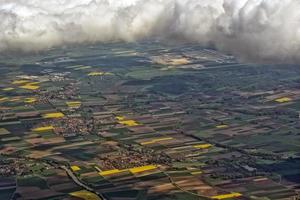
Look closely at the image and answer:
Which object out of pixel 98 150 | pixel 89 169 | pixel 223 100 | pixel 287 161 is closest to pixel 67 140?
pixel 98 150

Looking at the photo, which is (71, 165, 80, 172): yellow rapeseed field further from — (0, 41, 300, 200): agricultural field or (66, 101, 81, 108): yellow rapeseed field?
(66, 101, 81, 108): yellow rapeseed field

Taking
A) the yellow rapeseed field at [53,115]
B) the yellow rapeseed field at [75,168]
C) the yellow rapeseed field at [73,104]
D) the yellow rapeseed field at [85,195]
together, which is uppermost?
the yellow rapeseed field at [85,195]

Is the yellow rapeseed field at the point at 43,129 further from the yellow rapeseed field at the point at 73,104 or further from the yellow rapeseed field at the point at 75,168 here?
the yellow rapeseed field at the point at 75,168

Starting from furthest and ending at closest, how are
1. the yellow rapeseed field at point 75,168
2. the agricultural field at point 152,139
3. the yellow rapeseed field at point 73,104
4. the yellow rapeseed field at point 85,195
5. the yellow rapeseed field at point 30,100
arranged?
1. the yellow rapeseed field at point 30,100
2. the yellow rapeseed field at point 73,104
3. the yellow rapeseed field at point 75,168
4. the agricultural field at point 152,139
5. the yellow rapeseed field at point 85,195

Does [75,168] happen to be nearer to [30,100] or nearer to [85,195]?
[85,195]

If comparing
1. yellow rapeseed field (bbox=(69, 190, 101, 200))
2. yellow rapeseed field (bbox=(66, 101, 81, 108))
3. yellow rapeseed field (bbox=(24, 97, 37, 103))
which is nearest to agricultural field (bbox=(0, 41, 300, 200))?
yellow rapeseed field (bbox=(69, 190, 101, 200))

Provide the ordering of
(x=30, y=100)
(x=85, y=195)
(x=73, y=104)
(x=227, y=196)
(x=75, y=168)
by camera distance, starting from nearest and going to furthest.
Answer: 1. (x=227, y=196)
2. (x=85, y=195)
3. (x=75, y=168)
4. (x=73, y=104)
5. (x=30, y=100)

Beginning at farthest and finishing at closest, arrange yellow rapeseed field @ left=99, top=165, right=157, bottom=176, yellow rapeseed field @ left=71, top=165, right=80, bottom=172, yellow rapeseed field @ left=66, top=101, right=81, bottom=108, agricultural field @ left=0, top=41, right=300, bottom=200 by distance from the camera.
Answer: yellow rapeseed field @ left=66, top=101, right=81, bottom=108
yellow rapeseed field @ left=71, top=165, right=80, bottom=172
yellow rapeseed field @ left=99, top=165, right=157, bottom=176
agricultural field @ left=0, top=41, right=300, bottom=200

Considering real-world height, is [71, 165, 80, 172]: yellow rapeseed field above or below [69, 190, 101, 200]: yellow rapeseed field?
below

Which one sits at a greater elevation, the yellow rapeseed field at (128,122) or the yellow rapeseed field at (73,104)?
the yellow rapeseed field at (73,104)

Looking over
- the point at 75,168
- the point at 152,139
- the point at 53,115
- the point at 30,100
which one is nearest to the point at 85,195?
the point at 75,168

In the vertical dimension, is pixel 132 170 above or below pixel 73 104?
above

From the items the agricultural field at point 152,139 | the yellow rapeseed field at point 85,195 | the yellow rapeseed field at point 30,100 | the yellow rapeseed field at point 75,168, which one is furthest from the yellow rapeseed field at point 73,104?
the yellow rapeseed field at point 85,195
